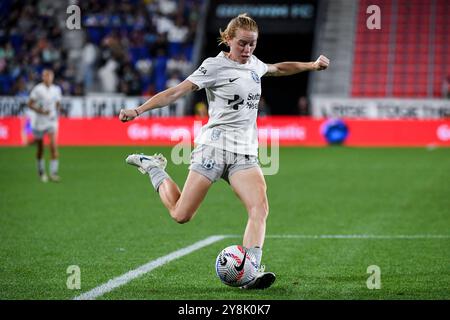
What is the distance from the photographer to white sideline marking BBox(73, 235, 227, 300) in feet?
23.3

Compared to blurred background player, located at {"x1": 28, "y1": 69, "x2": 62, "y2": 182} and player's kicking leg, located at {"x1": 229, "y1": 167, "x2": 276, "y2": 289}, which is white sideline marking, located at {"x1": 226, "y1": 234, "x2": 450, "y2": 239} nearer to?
player's kicking leg, located at {"x1": 229, "y1": 167, "x2": 276, "y2": 289}

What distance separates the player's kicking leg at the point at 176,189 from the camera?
7.50 metres

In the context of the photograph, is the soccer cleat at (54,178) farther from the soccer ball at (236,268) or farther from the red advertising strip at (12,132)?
the red advertising strip at (12,132)

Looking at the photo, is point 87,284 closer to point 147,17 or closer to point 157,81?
point 157,81

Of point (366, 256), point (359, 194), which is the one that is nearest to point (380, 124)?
point (359, 194)

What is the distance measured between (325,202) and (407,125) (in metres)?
16.0

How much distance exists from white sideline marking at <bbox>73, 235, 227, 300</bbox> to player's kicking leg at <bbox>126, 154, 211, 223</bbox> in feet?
Answer: 2.42

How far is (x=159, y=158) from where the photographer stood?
8281 mm

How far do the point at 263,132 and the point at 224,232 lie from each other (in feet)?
59.9

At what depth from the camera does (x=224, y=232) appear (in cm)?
1139

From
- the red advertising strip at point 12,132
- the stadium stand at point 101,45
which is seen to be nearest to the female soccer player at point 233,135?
the red advertising strip at point 12,132

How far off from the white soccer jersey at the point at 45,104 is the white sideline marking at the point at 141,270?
30.8ft

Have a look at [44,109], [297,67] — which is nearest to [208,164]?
[297,67]

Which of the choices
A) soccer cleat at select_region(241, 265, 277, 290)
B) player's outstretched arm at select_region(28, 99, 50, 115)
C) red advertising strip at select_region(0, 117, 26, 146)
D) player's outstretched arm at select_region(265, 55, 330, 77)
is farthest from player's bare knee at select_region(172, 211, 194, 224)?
red advertising strip at select_region(0, 117, 26, 146)
